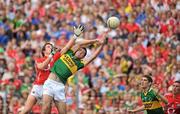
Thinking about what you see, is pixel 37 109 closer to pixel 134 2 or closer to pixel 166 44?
pixel 166 44

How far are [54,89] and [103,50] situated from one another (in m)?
7.32

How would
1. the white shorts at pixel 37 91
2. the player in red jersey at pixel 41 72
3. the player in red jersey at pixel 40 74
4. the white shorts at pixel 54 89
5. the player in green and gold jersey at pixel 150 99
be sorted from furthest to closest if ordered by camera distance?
the white shorts at pixel 37 91, the player in red jersey at pixel 40 74, the player in red jersey at pixel 41 72, the white shorts at pixel 54 89, the player in green and gold jersey at pixel 150 99

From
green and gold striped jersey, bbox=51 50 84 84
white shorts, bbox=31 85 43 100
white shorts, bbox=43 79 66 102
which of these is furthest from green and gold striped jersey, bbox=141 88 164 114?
white shorts, bbox=31 85 43 100

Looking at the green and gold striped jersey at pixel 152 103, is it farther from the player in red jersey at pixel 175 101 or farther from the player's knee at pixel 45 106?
the player's knee at pixel 45 106

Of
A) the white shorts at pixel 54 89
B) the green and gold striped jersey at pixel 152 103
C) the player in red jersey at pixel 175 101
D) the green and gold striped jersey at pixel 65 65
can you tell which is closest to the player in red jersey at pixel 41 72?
the green and gold striped jersey at pixel 65 65

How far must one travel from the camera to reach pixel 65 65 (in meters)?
17.4

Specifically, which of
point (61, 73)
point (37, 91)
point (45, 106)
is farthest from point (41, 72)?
point (45, 106)

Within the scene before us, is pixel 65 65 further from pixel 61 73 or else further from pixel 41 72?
pixel 41 72

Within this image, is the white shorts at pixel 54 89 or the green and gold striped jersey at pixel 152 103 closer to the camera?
the green and gold striped jersey at pixel 152 103

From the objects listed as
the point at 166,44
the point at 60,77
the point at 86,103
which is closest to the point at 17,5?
the point at 166,44

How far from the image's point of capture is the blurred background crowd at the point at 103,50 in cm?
2088

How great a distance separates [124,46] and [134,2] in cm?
272

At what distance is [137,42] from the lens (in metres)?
24.7

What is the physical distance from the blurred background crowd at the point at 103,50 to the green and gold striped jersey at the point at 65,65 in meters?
2.89
